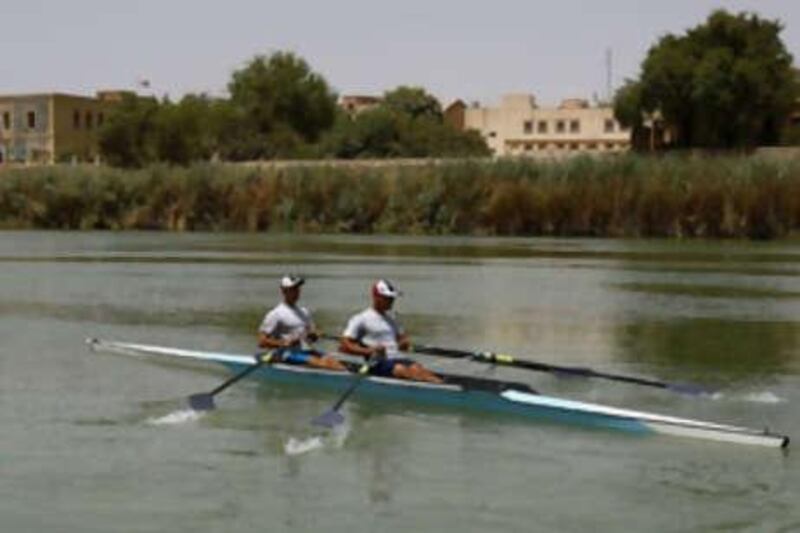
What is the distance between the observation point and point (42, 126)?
136750 mm

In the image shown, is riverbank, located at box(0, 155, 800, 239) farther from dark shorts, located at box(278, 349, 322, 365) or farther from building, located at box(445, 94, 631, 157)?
building, located at box(445, 94, 631, 157)

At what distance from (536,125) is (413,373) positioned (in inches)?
5399

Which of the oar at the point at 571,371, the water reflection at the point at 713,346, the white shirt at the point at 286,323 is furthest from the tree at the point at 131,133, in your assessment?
the oar at the point at 571,371

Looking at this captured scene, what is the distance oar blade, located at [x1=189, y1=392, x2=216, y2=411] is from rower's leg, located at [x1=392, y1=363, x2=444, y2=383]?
93.6 inches

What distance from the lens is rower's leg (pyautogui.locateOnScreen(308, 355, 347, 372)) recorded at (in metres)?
19.9

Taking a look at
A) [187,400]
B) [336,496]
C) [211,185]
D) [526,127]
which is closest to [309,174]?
[211,185]

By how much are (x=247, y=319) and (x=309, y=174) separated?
41403 millimetres

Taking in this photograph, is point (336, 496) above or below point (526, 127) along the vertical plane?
below

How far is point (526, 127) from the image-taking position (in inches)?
6127

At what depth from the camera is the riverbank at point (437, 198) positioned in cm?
6284

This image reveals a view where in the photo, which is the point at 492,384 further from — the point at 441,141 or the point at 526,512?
the point at 441,141

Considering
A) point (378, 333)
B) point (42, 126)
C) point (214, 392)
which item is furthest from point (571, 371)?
point (42, 126)

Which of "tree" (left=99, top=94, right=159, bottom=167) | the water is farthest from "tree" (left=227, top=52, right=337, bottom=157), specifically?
the water

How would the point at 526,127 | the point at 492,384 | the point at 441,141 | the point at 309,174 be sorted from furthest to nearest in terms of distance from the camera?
the point at 526,127, the point at 441,141, the point at 309,174, the point at 492,384
